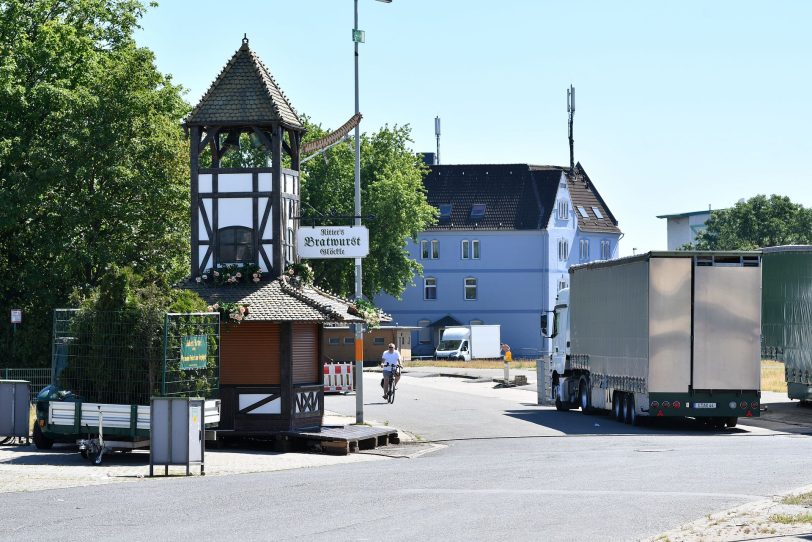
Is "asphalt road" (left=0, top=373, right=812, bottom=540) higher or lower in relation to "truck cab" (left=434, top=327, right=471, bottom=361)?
lower

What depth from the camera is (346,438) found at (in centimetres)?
2673

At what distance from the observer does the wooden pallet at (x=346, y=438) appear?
26719 mm

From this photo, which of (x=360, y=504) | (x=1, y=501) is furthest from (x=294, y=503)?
(x=1, y=501)

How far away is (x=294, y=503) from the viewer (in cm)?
1727

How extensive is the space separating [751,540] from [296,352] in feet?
50.4

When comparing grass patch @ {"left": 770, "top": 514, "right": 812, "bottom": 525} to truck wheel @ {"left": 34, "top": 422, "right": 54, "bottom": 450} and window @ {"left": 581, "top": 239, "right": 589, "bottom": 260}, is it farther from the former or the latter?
window @ {"left": 581, "top": 239, "right": 589, "bottom": 260}

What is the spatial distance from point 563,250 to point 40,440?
73836 millimetres

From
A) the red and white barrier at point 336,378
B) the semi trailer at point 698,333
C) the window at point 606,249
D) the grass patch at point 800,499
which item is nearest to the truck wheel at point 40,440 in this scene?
the semi trailer at point 698,333

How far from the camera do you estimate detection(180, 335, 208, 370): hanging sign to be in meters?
24.4

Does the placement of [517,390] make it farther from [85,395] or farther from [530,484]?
[530,484]

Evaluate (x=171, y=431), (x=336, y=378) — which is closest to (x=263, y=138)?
(x=171, y=431)

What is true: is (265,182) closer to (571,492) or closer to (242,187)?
(242,187)

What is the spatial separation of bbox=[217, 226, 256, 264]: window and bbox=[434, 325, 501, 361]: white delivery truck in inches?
2210

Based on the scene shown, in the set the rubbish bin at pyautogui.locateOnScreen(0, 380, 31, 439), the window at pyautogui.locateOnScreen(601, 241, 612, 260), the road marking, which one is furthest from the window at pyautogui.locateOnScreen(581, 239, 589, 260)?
the road marking
